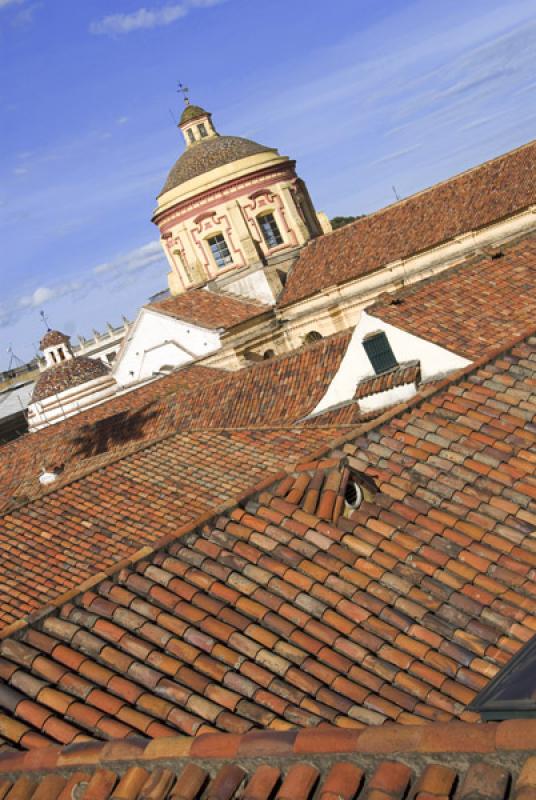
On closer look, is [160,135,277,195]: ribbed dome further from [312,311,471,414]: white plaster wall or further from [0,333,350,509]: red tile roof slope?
[312,311,471,414]: white plaster wall

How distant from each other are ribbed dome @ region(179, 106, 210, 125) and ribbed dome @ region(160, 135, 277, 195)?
1859mm

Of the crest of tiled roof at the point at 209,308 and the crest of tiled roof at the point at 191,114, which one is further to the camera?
the crest of tiled roof at the point at 191,114

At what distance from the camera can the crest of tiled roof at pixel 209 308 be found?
34.5m

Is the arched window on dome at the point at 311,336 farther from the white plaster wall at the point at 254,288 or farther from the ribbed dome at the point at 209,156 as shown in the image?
the ribbed dome at the point at 209,156

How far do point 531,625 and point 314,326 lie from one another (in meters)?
29.1

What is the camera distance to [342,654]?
7.17 metres

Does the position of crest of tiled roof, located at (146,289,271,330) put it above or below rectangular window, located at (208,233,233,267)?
below

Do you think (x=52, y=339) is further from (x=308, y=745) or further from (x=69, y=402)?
(x=308, y=745)

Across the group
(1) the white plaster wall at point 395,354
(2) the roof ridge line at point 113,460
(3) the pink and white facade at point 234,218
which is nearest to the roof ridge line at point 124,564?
(2) the roof ridge line at point 113,460

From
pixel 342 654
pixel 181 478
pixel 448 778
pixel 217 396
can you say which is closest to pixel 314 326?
pixel 217 396

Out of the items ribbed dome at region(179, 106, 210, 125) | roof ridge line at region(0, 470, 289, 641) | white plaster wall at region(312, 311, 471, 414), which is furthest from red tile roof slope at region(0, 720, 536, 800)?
ribbed dome at region(179, 106, 210, 125)

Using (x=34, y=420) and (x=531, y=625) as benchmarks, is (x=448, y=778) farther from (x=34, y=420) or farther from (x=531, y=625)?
(x=34, y=420)

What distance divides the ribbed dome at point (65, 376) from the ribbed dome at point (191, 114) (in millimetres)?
11864

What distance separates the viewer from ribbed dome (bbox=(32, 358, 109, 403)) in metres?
40.0
